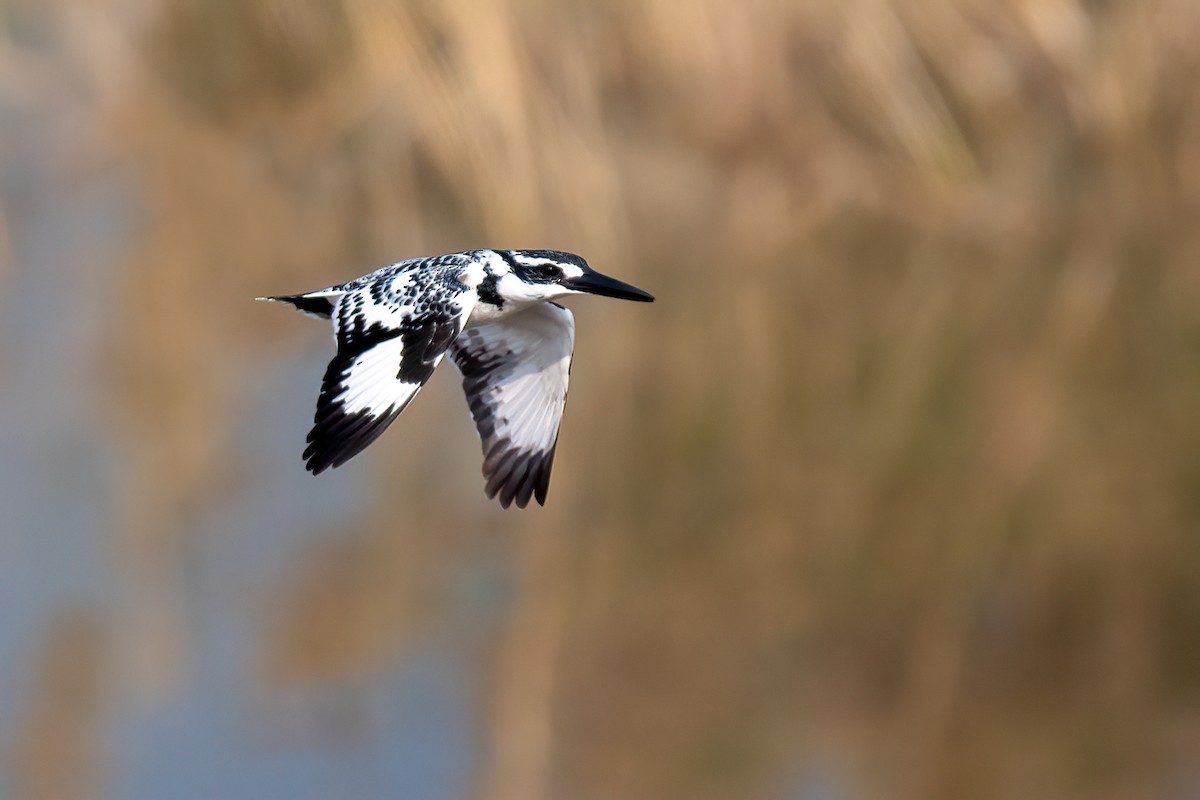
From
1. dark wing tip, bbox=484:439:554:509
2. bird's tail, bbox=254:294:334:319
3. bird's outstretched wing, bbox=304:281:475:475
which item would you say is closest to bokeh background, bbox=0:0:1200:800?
dark wing tip, bbox=484:439:554:509

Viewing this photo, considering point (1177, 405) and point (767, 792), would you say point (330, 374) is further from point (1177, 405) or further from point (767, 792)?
point (1177, 405)

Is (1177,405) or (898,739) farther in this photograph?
(1177,405)

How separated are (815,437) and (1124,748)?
2.50 meters

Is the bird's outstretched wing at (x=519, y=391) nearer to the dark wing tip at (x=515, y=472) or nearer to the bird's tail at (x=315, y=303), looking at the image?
the dark wing tip at (x=515, y=472)

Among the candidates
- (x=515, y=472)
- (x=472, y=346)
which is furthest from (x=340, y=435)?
(x=472, y=346)

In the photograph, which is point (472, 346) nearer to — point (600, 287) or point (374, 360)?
point (600, 287)

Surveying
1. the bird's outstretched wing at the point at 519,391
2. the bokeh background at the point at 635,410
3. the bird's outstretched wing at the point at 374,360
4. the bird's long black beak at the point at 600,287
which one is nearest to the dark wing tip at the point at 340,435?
the bird's outstretched wing at the point at 374,360

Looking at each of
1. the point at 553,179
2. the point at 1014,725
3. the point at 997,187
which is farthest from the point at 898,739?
the point at 997,187

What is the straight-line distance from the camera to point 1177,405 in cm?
1003

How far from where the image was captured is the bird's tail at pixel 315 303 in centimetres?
500

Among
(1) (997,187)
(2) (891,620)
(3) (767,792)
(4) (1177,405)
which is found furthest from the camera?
(1) (997,187)

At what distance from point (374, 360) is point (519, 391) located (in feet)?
2.95

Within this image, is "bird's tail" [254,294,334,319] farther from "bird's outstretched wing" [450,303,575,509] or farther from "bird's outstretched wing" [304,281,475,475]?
"bird's outstretched wing" [450,303,575,509]

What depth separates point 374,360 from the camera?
14.9 feet
